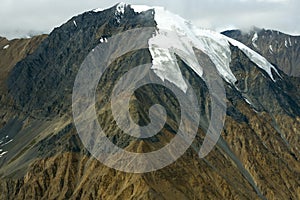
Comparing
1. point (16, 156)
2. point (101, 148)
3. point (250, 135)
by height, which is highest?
point (101, 148)

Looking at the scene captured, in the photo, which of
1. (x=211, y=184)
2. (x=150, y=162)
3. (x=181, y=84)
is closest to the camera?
(x=150, y=162)

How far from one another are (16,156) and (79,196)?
3720 centimetres

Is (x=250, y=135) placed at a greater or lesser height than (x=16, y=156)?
lesser

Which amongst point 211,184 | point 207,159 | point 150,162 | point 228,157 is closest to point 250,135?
point 228,157

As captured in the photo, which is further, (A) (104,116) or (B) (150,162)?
(A) (104,116)

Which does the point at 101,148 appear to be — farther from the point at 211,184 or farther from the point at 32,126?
the point at 32,126

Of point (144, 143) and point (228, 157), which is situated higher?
point (144, 143)

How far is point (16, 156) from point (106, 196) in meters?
46.1

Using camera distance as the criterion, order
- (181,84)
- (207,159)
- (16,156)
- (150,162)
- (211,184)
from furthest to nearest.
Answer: (181,84)
(16,156)
(207,159)
(211,184)
(150,162)

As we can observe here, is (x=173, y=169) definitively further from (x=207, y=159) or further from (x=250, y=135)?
(x=250, y=135)

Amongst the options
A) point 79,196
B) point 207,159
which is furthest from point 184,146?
point 79,196

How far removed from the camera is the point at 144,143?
5650 inches

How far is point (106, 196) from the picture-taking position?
137750 millimetres

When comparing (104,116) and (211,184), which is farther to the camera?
(104,116)
